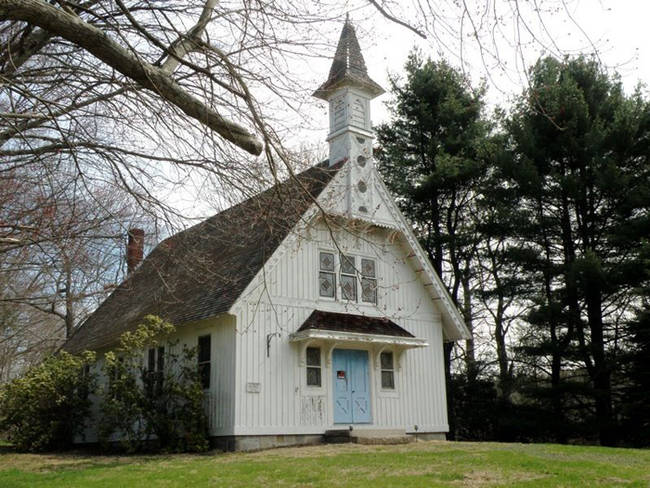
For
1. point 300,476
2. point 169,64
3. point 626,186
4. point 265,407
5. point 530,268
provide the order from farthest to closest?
point 530,268 < point 626,186 < point 265,407 < point 300,476 < point 169,64

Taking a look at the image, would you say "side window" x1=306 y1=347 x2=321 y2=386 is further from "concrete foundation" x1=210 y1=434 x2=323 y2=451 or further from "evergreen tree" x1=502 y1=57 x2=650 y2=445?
"evergreen tree" x1=502 y1=57 x2=650 y2=445

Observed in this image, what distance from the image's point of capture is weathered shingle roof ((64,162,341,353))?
896 centimetres

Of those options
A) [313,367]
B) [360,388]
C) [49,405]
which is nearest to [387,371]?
[360,388]

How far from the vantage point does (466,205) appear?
32844 mm

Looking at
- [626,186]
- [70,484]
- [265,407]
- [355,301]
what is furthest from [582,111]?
[70,484]

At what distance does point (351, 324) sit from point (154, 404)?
569 cm

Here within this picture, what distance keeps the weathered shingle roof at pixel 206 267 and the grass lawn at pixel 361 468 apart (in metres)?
3.23

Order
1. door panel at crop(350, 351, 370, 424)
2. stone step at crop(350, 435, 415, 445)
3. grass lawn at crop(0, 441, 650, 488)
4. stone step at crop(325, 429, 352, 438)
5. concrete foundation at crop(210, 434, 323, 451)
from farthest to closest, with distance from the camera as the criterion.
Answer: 1. door panel at crop(350, 351, 370, 424)
2. stone step at crop(325, 429, 352, 438)
3. stone step at crop(350, 435, 415, 445)
4. concrete foundation at crop(210, 434, 323, 451)
5. grass lawn at crop(0, 441, 650, 488)

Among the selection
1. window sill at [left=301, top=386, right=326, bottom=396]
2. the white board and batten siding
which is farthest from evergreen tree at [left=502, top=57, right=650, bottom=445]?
window sill at [left=301, top=386, right=326, bottom=396]

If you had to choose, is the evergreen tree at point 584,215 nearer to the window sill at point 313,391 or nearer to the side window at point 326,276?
the side window at point 326,276

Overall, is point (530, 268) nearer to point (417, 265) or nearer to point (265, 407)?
point (417, 265)

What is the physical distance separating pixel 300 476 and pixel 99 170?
18.8ft

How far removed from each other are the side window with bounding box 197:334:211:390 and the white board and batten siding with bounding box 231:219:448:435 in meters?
1.59

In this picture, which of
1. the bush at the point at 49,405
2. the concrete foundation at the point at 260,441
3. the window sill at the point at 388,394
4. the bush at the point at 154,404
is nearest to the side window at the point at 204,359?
the bush at the point at 154,404
